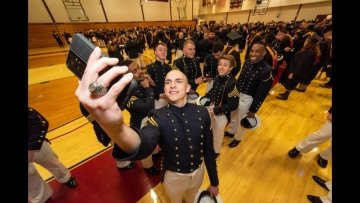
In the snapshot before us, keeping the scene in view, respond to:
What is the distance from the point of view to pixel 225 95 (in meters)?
2.49

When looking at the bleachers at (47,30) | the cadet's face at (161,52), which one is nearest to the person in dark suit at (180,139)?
the cadet's face at (161,52)

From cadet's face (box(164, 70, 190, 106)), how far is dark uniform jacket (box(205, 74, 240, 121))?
1.05 m

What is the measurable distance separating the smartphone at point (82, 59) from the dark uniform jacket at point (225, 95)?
6.19ft

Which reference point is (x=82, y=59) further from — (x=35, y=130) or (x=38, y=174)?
(x=38, y=174)

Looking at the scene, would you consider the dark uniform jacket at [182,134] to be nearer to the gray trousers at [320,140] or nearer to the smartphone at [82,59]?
the smartphone at [82,59]

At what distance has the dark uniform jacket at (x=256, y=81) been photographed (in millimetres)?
2654

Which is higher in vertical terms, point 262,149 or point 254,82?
point 254,82

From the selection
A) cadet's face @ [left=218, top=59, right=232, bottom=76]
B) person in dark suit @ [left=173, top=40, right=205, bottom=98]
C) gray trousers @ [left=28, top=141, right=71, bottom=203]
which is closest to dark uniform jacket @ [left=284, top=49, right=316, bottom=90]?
person in dark suit @ [left=173, top=40, right=205, bottom=98]

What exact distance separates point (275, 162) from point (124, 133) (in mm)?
3109

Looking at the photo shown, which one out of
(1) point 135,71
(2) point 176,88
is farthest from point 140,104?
(2) point 176,88

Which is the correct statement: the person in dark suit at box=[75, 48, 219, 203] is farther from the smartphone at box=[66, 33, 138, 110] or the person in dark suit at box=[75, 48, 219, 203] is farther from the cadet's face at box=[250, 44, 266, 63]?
the cadet's face at box=[250, 44, 266, 63]

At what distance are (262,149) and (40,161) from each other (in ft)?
12.0

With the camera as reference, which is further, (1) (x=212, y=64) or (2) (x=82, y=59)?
(1) (x=212, y=64)

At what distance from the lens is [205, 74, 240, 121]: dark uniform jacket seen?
2.39 metres
